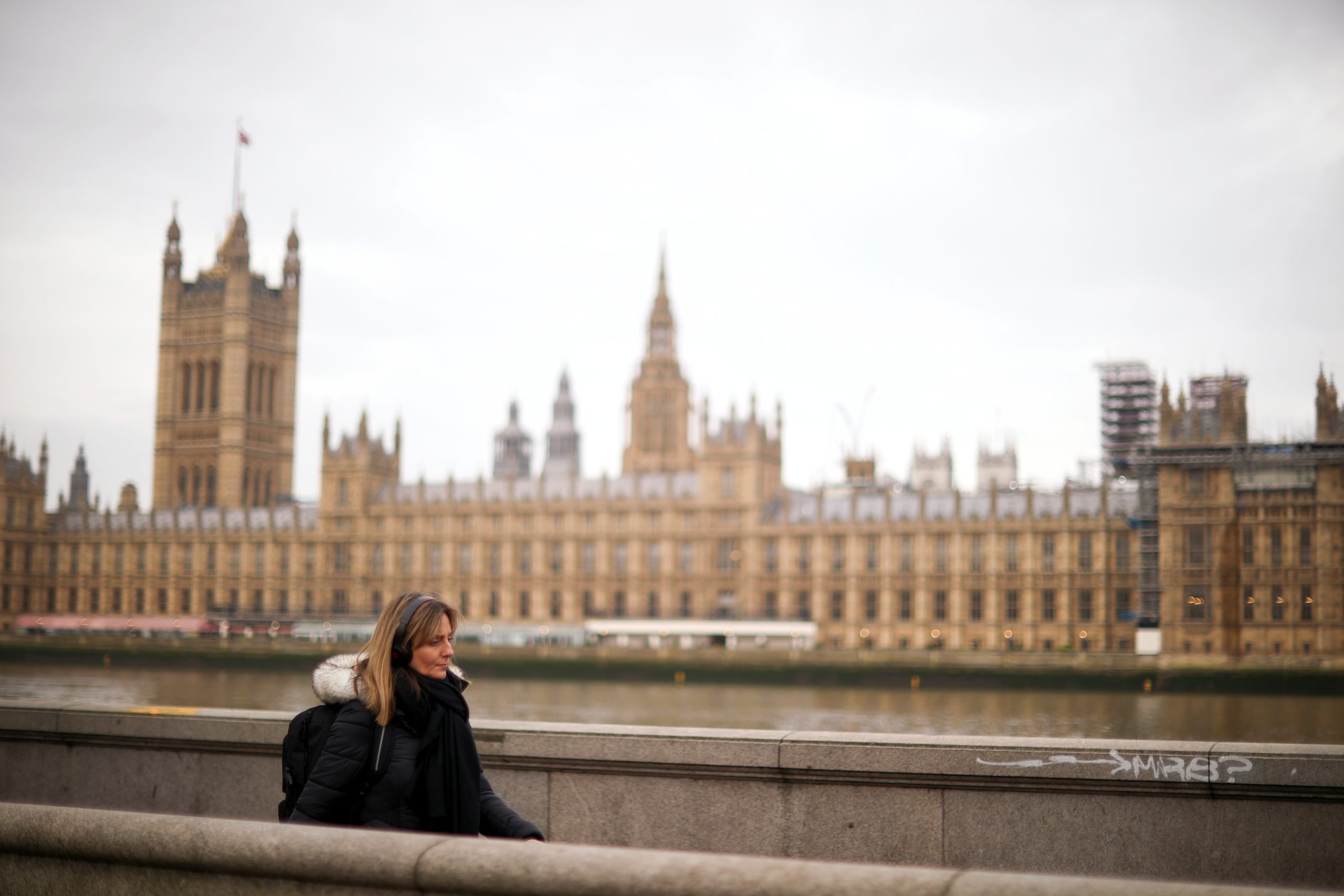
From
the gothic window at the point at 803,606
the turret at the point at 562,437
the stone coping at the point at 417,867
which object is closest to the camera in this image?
the stone coping at the point at 417,867

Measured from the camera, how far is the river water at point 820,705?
41.5 m

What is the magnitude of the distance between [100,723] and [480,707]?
126ft

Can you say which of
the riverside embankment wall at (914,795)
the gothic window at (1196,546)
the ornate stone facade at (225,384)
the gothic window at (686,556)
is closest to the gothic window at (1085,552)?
the gothic window at (1196,546)

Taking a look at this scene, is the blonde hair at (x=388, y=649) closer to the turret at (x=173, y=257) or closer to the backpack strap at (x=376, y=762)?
the backpack strap at (x=376, y=762)

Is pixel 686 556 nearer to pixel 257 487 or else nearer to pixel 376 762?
pixel 257 487

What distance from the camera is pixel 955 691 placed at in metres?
62.3

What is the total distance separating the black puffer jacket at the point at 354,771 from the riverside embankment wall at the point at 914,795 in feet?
9.93

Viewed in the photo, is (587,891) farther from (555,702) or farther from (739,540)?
(739,540)

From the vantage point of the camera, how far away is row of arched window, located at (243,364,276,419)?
127 metres

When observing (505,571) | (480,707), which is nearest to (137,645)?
(505,571)

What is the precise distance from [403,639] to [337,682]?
317 mm

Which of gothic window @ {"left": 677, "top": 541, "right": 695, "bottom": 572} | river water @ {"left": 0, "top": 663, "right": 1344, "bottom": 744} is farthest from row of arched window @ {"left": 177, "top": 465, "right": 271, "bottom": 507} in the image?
river water @ {"left": 0, "top": 663, "right": 1344, "bottom": 744}

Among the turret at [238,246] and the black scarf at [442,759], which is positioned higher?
the turret at [238,246]

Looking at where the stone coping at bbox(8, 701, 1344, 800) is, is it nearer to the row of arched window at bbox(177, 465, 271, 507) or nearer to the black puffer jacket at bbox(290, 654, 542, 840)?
the black puffer jacket at bbox(290, 654, 542, 840)
